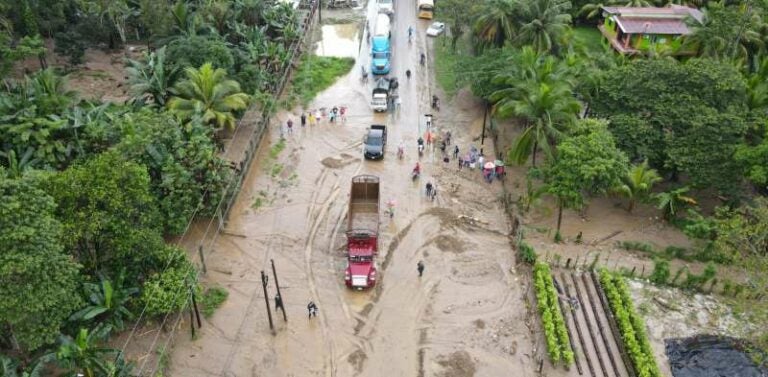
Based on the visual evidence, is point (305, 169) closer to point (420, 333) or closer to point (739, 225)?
point (420, 333)

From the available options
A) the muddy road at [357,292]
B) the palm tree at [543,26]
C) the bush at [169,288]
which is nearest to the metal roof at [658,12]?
the palm tree at [543,26]

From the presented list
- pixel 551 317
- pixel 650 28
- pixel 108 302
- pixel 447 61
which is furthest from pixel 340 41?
pixel 108 302

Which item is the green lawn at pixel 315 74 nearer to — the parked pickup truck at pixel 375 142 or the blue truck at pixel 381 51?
the blue truck at pixel 381 51

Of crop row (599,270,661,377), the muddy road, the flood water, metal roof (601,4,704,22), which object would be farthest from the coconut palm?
the flood water

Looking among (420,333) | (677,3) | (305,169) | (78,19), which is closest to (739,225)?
(420,333)

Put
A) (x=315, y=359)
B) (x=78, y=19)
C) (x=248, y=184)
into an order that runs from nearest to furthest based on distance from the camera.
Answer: (x=315, y=359) < (x=248, y=184) < (x=78, y=19)

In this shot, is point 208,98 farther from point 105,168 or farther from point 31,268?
point 31,268

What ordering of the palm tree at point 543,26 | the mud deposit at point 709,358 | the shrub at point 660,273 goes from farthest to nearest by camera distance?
the palm tree at point 543,26 → the shrub at point 660,273 → the mud deposit at point 709,358

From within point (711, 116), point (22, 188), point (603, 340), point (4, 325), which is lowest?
point (603, 340)
